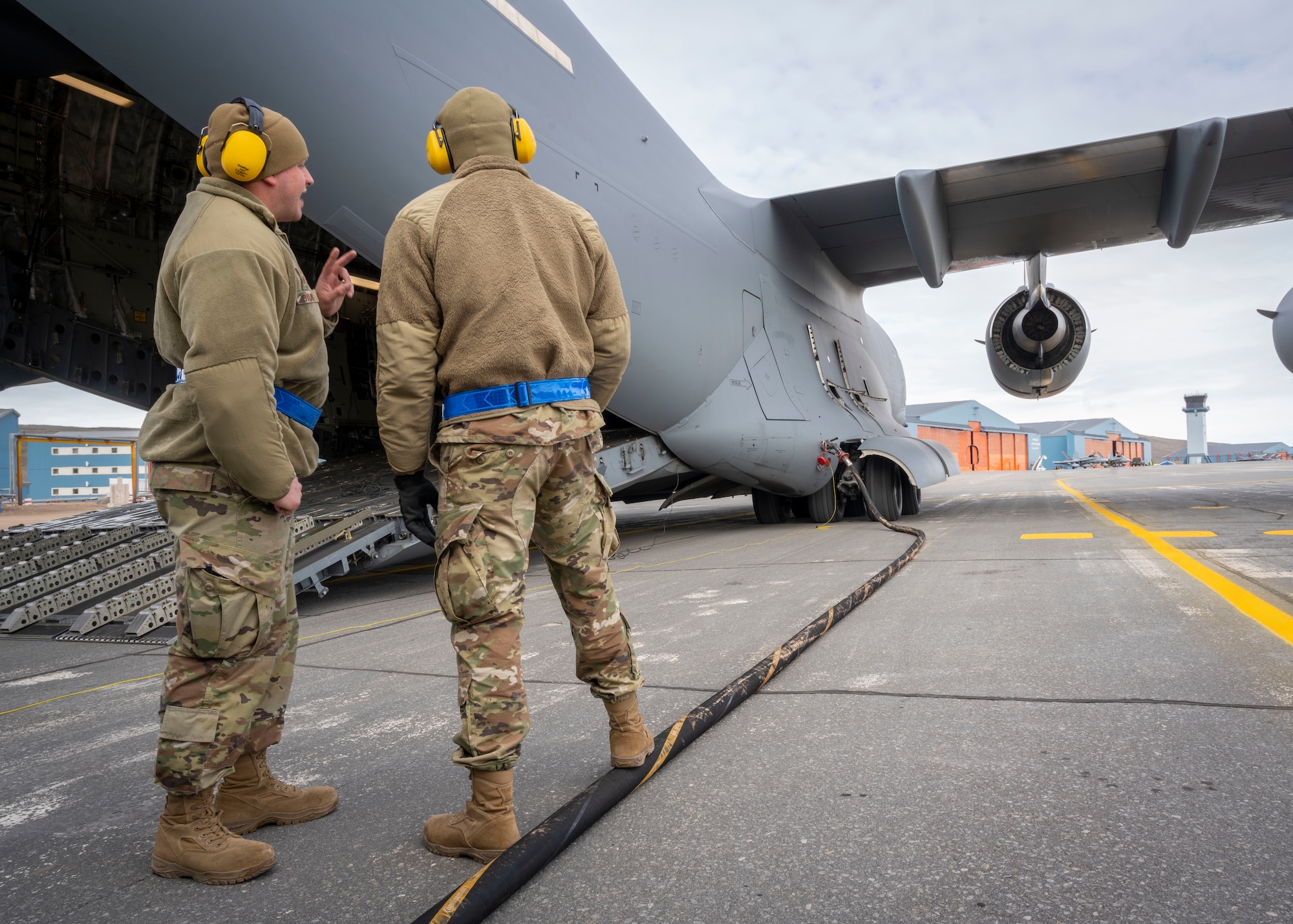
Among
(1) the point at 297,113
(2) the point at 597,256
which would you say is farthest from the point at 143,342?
(2) the point at 597,256

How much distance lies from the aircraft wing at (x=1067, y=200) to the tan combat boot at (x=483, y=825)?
810 cm

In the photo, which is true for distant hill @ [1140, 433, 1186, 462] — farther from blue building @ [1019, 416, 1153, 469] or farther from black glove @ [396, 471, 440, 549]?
black glove @ [396, 471, 440, 549]

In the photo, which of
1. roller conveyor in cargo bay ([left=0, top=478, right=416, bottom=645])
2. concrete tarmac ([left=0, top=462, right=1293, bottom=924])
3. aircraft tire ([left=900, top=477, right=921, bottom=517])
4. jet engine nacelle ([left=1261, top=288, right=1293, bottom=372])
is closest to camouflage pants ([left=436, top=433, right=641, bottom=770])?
concrete tarmac ([left=0, top=462, right=1293, bottom=924])

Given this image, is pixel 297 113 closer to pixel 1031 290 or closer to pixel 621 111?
pixel 621 111

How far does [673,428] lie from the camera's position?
767 cm

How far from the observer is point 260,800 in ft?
6.31

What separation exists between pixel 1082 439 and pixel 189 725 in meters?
81.1

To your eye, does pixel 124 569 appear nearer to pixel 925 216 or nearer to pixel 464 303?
pixel 464 303

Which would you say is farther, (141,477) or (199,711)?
(141,477)

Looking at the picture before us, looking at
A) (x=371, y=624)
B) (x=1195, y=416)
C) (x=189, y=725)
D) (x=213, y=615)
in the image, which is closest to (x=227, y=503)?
(x=213, y=615)

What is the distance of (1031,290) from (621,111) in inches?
266

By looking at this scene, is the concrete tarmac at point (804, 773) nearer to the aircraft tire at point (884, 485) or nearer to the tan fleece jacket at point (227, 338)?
the tan fleece jacket at point (227, 338)

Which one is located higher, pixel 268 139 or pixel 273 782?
pixel 268 139

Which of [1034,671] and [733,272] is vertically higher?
[733,272]
